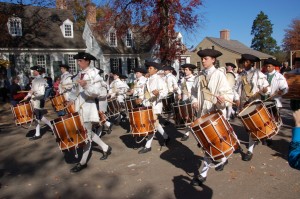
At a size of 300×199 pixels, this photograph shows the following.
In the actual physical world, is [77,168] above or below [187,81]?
below

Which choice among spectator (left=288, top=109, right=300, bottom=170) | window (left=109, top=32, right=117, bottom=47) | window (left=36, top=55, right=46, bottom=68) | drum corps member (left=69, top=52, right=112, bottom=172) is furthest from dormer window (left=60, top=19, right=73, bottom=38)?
spectator (left=288, top=109, right=300, bottom=170)

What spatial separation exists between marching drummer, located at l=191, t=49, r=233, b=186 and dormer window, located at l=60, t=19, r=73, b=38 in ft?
88.4

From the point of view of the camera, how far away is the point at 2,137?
9.52 m

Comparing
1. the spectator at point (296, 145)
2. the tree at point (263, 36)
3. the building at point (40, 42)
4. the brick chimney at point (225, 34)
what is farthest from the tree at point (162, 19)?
the tree at point (263, 36)

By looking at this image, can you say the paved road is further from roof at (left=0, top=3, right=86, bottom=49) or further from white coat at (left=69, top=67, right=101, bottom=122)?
roof at (left=0, top=3, right=86, bottom=49)

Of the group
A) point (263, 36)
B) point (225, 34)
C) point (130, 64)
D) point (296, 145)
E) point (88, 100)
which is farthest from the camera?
point (263, 36)

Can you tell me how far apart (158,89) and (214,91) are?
7.89ft

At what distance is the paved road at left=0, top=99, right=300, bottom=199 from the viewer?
15.4ft

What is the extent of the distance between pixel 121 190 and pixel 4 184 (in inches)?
88.3

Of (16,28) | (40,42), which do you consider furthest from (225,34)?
(16,28)

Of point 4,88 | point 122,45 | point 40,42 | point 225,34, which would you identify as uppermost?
point 225,34

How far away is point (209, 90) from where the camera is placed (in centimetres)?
498

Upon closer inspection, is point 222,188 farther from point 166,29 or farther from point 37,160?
point 166,29

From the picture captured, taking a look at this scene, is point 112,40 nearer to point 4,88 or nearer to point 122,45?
point 122,45
